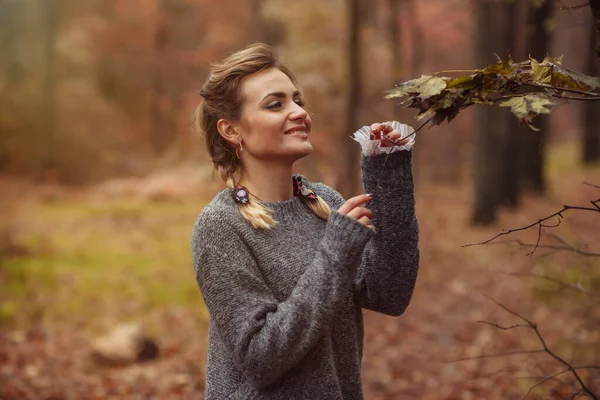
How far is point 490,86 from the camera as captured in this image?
1911 millimetres

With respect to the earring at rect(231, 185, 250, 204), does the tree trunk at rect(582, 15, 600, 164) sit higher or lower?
lower

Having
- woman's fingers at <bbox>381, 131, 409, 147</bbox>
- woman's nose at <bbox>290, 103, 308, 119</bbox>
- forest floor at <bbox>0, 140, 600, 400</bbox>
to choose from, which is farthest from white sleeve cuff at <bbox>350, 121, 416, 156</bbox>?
forest floor at <bbox>0, 140, 600, 400</bbox>

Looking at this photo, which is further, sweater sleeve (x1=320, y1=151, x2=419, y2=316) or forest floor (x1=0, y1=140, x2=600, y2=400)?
forest floor (x1=0, y1=140, x2=600, y2=400)

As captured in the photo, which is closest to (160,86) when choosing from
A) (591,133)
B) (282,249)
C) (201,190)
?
(201,190)

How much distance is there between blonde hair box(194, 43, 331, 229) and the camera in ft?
7.99

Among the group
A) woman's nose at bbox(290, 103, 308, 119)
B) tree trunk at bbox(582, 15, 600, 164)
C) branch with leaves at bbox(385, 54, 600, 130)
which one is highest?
branch with leaves at bbox(385, 54, 600, 130)

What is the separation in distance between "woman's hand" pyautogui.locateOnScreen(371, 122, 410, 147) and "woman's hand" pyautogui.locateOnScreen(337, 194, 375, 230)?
241 mm

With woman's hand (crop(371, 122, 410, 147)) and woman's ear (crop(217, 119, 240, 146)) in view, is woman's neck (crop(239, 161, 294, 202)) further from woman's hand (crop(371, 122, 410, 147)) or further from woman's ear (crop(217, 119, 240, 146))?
woman's hand (crop(371, 122, 410, 147))

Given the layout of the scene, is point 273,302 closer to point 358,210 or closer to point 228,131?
point 358,210

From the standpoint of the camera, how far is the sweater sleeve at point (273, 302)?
6.82 ft

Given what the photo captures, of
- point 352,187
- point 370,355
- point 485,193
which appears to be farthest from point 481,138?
point 370,355

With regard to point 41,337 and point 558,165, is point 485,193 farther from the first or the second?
point 558,165

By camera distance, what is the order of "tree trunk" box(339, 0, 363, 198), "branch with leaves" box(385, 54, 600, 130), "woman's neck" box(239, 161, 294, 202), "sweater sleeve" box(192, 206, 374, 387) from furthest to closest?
"tree trunk" box(339, 0, 363, 198)
"woman's neck" box(239, 161, 294, 202)
"sweater sleeve" box(192, 206, 374, 387)
"branch with leaves" box(385, 54, 600, 130)

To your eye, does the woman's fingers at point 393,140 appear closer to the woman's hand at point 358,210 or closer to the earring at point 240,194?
the woman's hand at point 358,210
